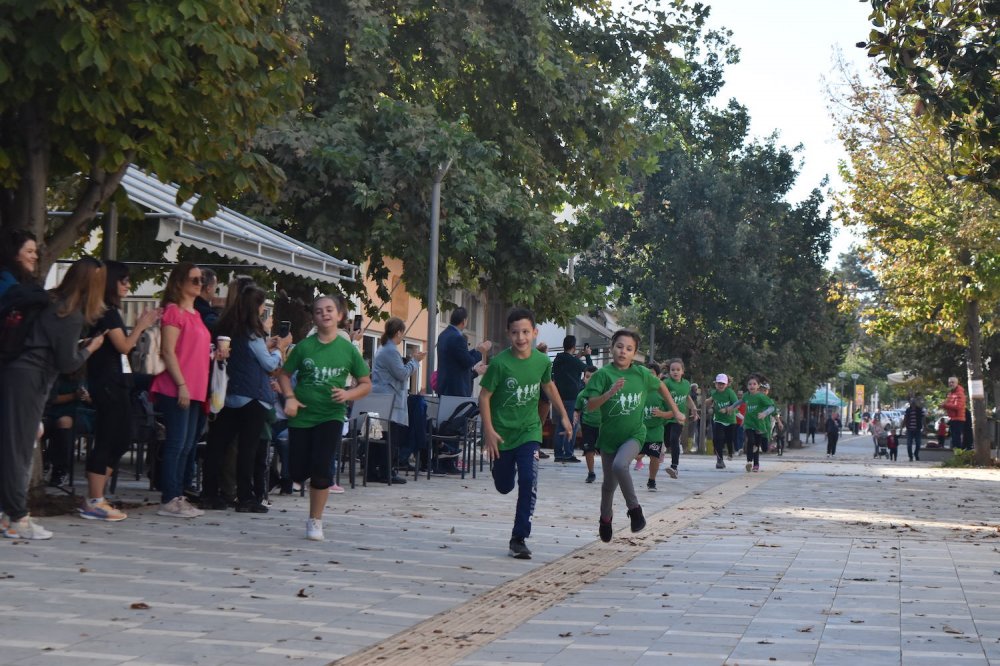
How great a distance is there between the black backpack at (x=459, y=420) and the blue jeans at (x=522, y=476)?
24.8 feet

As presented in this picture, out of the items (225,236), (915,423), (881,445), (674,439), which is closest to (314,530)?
(225,236)

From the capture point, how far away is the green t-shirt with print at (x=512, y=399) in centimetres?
992

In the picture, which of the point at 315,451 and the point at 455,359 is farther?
the point at 455,359

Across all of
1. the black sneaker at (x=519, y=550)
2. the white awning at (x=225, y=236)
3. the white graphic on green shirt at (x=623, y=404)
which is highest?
the white awning at (x=225, y=236)

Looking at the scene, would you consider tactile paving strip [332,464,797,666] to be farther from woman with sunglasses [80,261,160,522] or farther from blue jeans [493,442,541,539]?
woman with sunglasses [80,261,160,522]

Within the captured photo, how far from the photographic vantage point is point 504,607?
7547 mm

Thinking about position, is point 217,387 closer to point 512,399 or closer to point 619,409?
point 512,399

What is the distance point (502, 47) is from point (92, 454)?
1394 cm

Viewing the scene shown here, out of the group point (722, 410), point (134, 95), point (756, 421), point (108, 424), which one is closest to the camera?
point (134, 95)

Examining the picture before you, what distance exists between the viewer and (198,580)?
7988 mm

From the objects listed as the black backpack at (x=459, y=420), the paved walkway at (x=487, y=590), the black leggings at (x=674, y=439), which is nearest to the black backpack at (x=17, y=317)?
the paved walkway at (x=487, y=590)

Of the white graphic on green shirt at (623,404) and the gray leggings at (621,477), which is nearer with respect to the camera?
the gray leggings at (621,477)

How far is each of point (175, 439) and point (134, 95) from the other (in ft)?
8.43

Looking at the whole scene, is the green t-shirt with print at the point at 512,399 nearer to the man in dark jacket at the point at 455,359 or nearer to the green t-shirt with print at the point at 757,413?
the man in dark jacket at the point at 455,359
